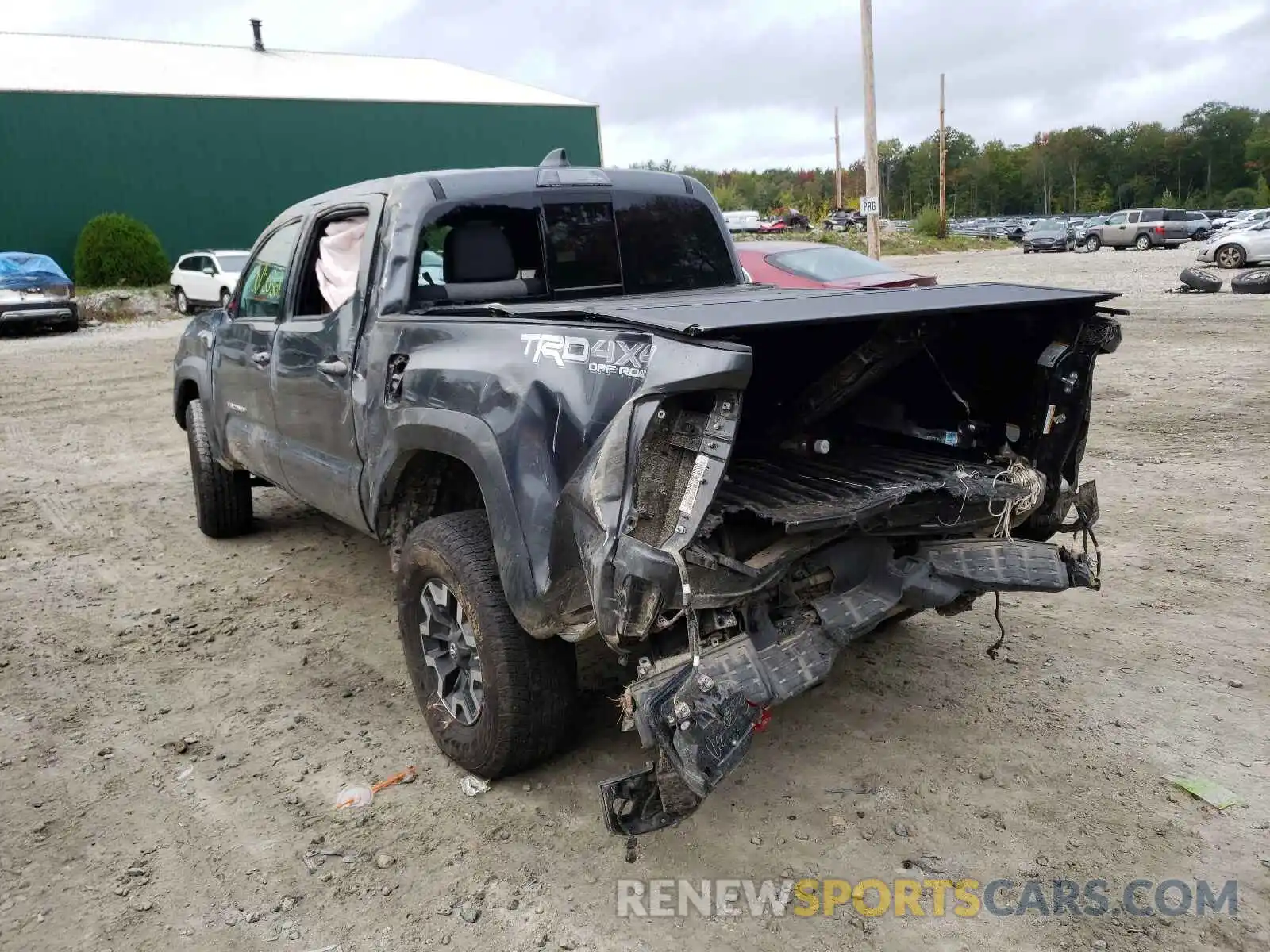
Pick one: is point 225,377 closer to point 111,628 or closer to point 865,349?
point 111,628

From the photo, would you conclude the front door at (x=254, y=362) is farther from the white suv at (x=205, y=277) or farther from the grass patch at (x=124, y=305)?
the grass patch at (x=124, y=305)

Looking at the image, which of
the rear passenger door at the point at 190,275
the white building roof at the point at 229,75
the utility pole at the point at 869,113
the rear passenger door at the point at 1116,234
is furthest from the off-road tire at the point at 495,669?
the rear passenger door at the point at 1116,234

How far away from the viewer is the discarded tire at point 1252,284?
52.9 ft

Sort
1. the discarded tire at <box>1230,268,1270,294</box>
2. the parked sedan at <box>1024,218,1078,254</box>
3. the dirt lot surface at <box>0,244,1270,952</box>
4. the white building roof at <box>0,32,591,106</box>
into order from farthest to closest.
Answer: the parked sedan at <box>1024,218,1078,254</box>, the white building roof at <box>0,32,591,106</box>, the discarded tire at <box>1230,268,1270,294</box>, the dirt lot surface at <box>0,244,1270,952</box>

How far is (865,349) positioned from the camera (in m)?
3.23

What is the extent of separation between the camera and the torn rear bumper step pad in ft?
8.43

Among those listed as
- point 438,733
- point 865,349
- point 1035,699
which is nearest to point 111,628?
point 438,733

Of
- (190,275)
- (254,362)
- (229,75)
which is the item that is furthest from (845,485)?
(229,75)

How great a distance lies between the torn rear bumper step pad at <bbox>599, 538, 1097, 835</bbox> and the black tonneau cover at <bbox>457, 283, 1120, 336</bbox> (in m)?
0.83

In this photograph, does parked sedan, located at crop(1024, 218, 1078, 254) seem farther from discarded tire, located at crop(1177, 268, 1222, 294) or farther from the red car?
the red car

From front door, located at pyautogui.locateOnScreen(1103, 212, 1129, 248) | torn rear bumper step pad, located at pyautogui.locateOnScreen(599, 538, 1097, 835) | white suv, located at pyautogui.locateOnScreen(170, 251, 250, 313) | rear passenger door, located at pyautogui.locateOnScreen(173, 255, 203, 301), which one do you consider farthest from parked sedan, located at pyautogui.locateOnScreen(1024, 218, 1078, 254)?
torn rear bumper step pad, located at pyautogui.locateOnScreen(599, 538, 1097, 835)

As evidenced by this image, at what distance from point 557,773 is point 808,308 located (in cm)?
181

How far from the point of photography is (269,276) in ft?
16.3

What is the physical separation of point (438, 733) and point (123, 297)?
79.7 feet
